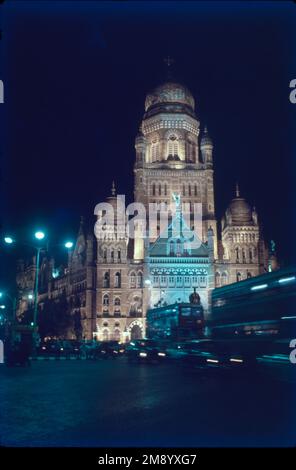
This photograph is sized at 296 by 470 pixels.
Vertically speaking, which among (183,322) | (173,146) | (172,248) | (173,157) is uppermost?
(173,146)

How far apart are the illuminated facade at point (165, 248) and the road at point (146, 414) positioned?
149 ft

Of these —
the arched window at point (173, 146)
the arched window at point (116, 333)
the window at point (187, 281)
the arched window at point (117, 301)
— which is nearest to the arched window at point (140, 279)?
the arched window at point (117, 301)

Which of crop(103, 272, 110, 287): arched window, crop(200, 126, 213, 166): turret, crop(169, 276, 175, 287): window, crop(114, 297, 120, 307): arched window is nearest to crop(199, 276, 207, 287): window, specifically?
crop(169, 276, 175, 287): window

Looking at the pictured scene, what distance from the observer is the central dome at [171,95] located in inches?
3500

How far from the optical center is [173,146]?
84.8m

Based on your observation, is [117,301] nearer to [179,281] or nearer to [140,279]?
[140,279]

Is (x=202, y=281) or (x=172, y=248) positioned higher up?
(x=172, y=248)

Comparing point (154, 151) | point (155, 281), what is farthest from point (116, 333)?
point (154, 151)

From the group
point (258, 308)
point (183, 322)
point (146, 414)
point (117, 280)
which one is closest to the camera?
point (146, 414)

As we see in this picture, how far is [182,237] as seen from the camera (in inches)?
2810

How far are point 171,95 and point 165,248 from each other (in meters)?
34.0

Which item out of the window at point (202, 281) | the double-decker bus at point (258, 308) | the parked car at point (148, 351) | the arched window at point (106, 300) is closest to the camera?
the double-decker bus at point (258, 308)

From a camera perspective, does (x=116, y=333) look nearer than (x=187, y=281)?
Yes

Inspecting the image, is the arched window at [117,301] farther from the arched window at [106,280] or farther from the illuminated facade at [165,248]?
the arched window at [106,280]
